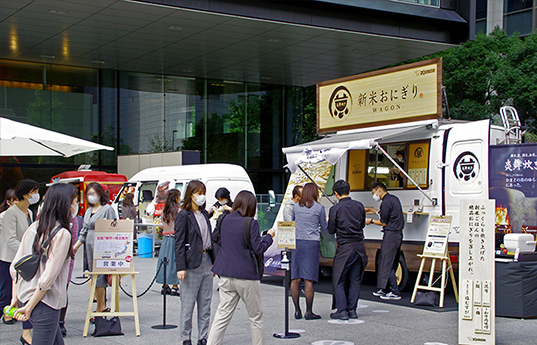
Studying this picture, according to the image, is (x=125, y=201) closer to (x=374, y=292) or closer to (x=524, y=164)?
(x=374, y=292)

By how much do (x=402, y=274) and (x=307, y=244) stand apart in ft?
9.08

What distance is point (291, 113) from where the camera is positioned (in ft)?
108

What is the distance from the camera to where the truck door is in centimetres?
992

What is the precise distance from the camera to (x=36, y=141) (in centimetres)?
730

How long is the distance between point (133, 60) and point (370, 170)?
54.2 feet

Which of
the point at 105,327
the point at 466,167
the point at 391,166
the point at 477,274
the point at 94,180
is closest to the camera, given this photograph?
the point at 477,274

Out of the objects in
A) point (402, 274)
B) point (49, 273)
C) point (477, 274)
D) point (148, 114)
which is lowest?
point (402, 274)

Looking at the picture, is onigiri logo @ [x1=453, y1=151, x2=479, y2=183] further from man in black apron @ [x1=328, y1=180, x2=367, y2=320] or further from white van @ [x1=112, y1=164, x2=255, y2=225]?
white van @ [x1=112, y1=164, x2=255, y2=225]

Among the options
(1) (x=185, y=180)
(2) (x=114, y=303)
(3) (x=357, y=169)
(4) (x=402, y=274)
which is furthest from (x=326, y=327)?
(1) (x=185, y=180)

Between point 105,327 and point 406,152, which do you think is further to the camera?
point 406,152

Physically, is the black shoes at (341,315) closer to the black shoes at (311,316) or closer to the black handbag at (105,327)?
the black shoes at (311,316)

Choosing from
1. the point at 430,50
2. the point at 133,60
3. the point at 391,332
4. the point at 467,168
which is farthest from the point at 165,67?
the point at 391,332

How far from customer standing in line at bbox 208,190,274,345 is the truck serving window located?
4.97m

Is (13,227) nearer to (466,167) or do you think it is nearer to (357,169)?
(357,169)
